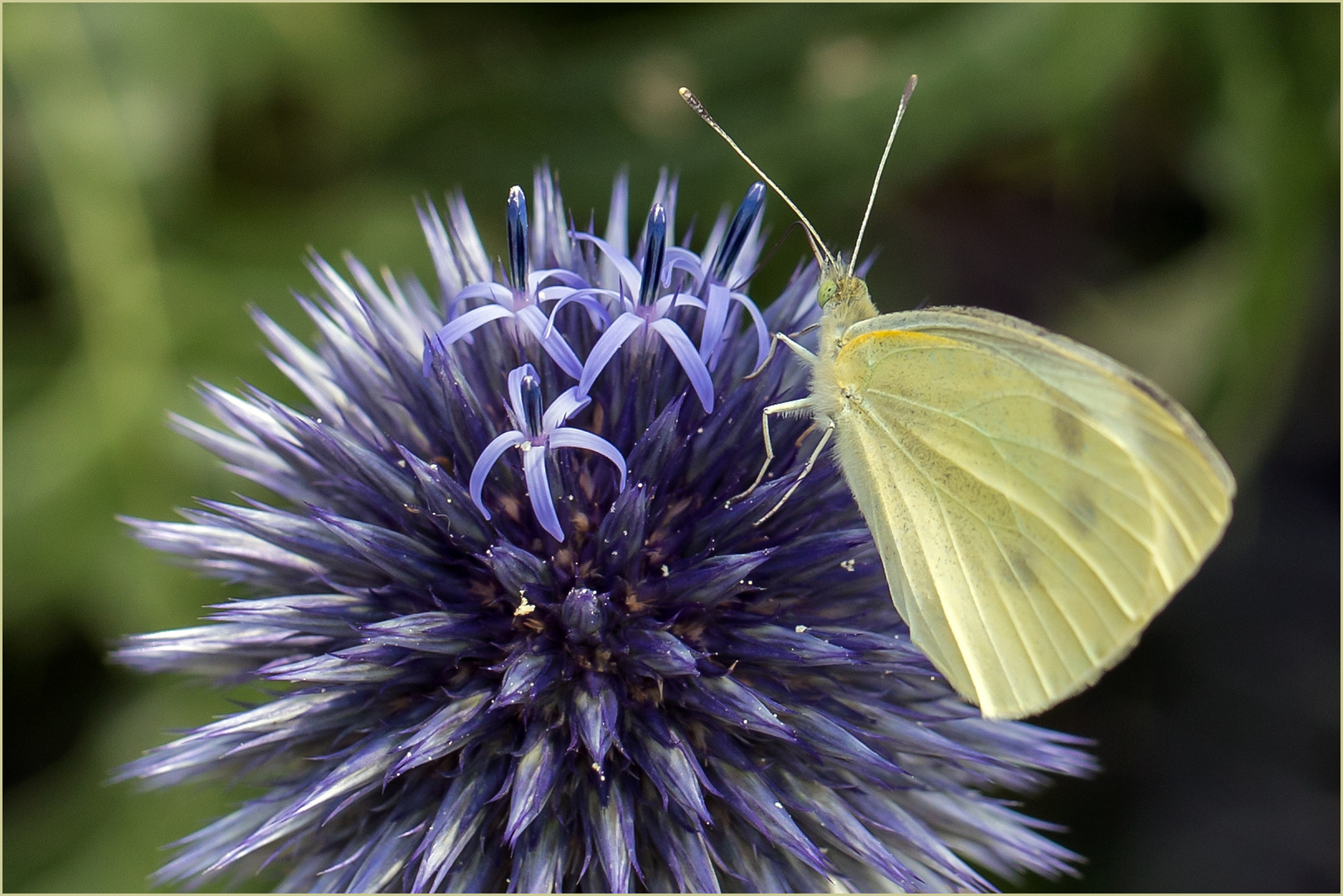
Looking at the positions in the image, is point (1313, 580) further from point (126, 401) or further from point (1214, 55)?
point (126, 401)

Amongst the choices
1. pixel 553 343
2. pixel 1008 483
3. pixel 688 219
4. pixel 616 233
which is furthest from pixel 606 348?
pixel 688 219

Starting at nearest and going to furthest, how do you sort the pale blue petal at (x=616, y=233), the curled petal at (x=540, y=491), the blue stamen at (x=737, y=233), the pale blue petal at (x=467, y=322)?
the curled petal at (x=540, y=491), the pale blue petal at (x=467, y=322), the blue stamen at (x=737, y=233), the pale blue petal at (x=616, y=233)

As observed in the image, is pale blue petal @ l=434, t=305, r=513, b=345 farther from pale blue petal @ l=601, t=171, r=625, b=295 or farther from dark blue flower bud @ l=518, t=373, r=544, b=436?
pale blue petal @ l=601, t=171, r=625, b=295

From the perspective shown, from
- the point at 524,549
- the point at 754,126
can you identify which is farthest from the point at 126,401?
the point at 754,126

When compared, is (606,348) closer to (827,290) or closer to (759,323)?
(759,323)

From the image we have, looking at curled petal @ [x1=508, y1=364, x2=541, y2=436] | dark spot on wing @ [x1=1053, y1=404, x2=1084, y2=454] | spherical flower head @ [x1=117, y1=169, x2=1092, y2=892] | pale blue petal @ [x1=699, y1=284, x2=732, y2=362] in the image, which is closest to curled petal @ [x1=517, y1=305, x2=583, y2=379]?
spherical flower head @ [x1=117, y1=169, x2=1092, y2=892]

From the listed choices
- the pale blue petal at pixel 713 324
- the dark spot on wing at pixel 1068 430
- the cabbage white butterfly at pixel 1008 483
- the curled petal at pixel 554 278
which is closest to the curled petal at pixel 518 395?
the curled petal at pixel 554 278

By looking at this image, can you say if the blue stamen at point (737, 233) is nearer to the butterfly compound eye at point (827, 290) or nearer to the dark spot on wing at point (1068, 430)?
the butterfly compound eye at point (827, 290)
